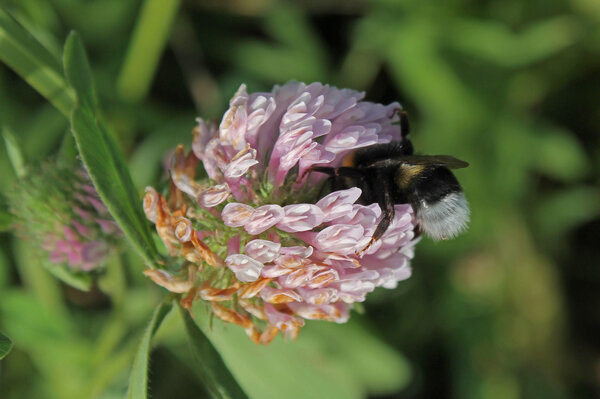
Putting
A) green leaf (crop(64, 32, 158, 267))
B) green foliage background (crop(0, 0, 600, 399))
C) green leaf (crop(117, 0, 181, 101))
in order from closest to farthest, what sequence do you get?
green leaf (crop(64, 32, 158, 267)) → green leaf (crop(117, 0, 181, 101)) → green foliage background (crop(0, 0, 600, 399))

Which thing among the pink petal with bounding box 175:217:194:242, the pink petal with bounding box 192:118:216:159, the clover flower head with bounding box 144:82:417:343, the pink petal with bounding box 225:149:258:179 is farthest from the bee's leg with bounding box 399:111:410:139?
the pink petal with bounding box 175:217:194:242

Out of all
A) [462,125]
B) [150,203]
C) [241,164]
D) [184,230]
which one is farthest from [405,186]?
[462,125]

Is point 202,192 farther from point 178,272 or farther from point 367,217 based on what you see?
point 367,217

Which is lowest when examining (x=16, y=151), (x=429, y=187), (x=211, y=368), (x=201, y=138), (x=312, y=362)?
(x=312, y=362)

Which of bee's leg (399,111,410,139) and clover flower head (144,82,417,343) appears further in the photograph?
bee's leg (399,111,410,139)

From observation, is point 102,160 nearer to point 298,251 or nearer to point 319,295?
point 298,251

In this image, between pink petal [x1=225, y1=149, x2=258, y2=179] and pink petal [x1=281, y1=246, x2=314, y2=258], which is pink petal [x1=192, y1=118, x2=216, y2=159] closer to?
pink petal [x1=225, y1=149, x2=258, y2=179]

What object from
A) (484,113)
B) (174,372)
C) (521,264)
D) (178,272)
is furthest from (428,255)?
(178,272)
